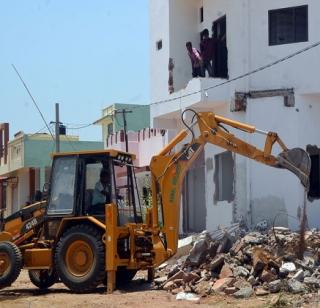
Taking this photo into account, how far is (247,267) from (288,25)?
7714 mm

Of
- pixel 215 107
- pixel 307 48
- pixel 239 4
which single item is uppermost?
pixel 239 4

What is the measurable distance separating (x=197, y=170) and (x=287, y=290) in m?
11.5

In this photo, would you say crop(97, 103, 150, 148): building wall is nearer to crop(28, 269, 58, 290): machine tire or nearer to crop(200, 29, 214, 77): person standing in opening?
crop(200, 29, 214, 77): person standing in opening

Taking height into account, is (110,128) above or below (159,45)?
below

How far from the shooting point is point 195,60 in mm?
20188

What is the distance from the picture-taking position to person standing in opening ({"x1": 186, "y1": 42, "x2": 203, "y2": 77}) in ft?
65.7

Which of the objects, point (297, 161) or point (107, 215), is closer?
point (297, 161)

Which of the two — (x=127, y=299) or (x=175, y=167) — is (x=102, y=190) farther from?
(x=127, y=299)

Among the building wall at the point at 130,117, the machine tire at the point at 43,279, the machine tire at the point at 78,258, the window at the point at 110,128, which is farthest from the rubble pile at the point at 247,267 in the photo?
the window at the point at 110,128

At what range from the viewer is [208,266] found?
14.0 m

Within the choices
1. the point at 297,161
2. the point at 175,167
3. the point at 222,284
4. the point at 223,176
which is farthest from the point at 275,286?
the point at 223,176

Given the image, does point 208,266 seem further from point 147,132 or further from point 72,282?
point 147,132

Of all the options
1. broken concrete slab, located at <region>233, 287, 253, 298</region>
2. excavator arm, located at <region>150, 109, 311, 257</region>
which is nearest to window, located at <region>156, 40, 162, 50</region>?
excavator arm, located at <region>150, 109, 311, 257</region>

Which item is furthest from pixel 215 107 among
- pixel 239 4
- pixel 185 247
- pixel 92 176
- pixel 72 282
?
pixel 72 282
